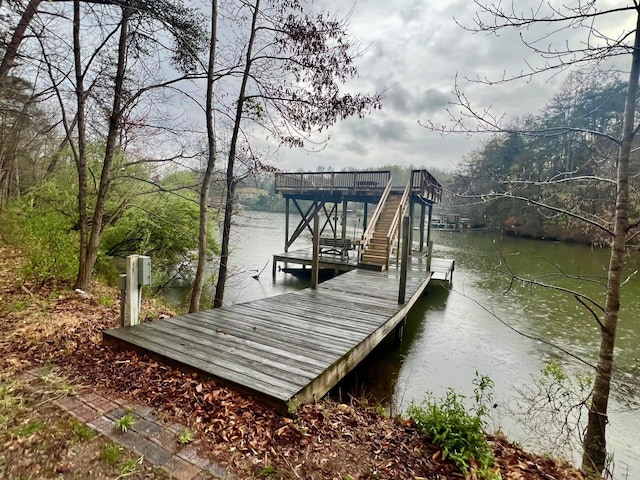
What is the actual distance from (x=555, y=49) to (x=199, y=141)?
5.26 m

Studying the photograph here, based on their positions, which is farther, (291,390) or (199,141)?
(199,141)

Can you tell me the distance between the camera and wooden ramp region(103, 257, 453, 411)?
9.55 feet

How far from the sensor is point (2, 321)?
12.8 feet

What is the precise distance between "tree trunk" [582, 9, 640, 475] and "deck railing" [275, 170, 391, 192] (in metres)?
10.6

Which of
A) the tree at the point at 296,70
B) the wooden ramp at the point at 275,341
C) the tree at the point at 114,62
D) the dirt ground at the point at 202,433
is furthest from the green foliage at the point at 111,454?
the tree at the point at 296,70

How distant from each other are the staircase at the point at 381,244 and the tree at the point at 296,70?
5.19 m

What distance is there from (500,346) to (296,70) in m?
7.09

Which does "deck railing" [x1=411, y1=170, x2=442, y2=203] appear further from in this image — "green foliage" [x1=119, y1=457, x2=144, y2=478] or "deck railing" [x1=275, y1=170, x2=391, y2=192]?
"green foliage" [x1=119, y1=457, x2=144, y2=478]

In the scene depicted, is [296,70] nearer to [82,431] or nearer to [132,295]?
[132,295]

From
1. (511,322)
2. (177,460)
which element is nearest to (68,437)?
(177,460)

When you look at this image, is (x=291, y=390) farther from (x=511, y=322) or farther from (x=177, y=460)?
(x=511, y=322)

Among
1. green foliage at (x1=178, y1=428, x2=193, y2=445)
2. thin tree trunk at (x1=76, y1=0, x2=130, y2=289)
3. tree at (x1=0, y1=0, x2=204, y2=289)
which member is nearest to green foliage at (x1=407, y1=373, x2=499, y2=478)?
green foliage at (x1=178, y1=428, x2=193, y2=445)

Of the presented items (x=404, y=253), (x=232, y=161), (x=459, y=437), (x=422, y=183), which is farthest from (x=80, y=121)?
(x=422, y=183)

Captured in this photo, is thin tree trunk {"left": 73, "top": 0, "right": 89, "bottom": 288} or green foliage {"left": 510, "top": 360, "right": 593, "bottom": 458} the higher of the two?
thin tree trunk {"left": 73, "top": 0, "right": 89, "bottom": 288}
